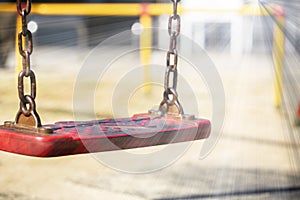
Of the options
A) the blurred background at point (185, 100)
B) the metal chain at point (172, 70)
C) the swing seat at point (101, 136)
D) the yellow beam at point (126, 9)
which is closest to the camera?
the swing seat at point (101, 136)

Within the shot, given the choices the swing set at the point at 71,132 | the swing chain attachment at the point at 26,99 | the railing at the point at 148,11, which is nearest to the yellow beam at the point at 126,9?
the railing at the point at 148,11

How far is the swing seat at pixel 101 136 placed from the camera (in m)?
1.51

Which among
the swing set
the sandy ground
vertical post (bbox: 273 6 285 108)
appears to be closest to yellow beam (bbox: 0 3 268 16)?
vertical post (bbox: 273 6 285 108)

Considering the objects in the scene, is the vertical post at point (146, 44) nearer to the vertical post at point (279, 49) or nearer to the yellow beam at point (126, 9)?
the yellow beam at point (126, 9)

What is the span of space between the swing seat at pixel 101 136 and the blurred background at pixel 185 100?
73 cm

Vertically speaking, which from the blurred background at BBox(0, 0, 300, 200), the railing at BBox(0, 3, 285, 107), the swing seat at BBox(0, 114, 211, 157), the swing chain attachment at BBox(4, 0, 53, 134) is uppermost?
the swing chain attachment at BBox(4, 0, 53, 134)

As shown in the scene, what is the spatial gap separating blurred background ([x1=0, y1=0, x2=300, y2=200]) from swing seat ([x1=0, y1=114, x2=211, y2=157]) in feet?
2.38

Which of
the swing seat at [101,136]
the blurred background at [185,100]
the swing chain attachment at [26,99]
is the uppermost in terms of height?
the swing chain attachment at [26,99]

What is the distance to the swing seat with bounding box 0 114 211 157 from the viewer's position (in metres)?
1.51

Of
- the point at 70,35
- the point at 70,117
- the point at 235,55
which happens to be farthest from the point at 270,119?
the point at 70,35

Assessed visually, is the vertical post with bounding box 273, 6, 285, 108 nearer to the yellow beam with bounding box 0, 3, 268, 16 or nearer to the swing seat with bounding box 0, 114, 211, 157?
the yellow beam with bounding box 0, 3, 268, 16

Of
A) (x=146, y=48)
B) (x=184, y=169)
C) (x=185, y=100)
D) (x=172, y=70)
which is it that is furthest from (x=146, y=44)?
(x=172, y=70)

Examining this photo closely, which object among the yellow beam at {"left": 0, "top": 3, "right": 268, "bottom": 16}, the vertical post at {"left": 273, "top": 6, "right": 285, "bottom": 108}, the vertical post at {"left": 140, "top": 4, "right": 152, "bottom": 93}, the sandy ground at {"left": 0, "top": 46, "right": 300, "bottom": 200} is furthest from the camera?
the vertical post at {"left": 140, "top": 4, "right": 152, "bottom": 93}

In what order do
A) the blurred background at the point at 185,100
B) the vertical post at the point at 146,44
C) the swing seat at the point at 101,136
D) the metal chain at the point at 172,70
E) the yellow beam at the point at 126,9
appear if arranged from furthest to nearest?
the vertical post at the point at 146,44 → the yellow beam at the point at 126,9 → the blurred background at the point at 185,100 → the metal chain at the point at 172,70 → the swing seat at the point at 101,136
